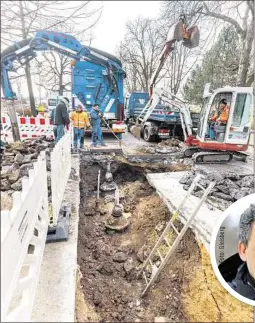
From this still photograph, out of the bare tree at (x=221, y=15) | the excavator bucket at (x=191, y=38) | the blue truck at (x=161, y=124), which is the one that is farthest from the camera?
the blue truck at (x=161, y=124)

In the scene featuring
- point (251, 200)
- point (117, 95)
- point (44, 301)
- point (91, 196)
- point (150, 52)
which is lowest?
point (91, 196)

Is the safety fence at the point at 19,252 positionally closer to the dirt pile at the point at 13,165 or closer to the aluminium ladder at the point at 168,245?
the dirt pile at the point at 13,165

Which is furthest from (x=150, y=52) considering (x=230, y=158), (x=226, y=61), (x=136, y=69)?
(x=230, y=158)

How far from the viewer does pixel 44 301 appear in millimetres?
1140

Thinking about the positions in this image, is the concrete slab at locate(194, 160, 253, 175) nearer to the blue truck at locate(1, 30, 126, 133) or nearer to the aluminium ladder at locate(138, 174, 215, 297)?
the aluminium ladder at locate(138, 174, 215, 297)

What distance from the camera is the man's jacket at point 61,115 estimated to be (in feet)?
2.83

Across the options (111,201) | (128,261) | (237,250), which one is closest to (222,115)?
(111,201)

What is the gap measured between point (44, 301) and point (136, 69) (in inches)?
43.1

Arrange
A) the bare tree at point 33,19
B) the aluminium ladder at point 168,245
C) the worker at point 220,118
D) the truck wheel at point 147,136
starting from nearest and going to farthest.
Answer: the bare tree at point 33,19 < the aluminium ladder at point 168,245 < the worker at point 220,118 < the truck wheel at point 147,136

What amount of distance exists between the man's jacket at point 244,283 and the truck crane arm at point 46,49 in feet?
2.97

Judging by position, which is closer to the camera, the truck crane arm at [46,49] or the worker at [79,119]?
the truck crane arm at [46,49]

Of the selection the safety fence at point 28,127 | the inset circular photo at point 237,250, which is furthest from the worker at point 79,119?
the inset circular photo at point 237,250

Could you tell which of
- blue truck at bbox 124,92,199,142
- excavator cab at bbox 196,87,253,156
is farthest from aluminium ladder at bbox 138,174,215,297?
blue truck at bbox 124,92,199,142

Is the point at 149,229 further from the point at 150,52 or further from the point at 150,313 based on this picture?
the point at 150,52
